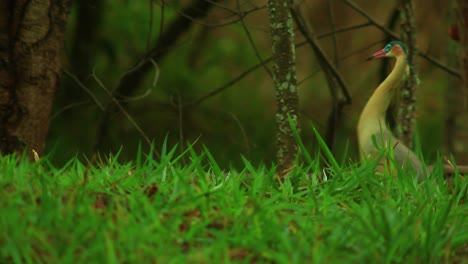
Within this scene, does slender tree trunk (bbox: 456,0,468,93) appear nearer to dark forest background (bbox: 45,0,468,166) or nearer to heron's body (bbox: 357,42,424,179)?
heron's body (bbox: 357,42,424,179)

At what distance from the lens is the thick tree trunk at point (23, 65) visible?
4.99 m

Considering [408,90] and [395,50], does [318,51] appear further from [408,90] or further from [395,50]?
[408,90]

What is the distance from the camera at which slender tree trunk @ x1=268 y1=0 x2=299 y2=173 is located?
4793 mm

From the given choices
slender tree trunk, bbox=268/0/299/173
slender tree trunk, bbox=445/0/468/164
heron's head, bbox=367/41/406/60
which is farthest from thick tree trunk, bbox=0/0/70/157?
slender tree trunk, bbox=445/0/468/164

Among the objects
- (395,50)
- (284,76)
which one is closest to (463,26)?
(284,76)

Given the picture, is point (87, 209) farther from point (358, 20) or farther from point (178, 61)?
point (358, 20)

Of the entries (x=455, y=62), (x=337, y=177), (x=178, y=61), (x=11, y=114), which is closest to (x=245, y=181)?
(x=337, y=177)

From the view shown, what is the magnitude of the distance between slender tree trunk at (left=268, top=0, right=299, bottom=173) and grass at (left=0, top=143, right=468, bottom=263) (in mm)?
821

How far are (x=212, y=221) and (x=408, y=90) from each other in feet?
11.3

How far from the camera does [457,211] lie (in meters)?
3.82

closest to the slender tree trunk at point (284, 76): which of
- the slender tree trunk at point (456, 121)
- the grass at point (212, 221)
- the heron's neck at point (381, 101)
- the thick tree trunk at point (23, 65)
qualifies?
the heron's neck at point (381, 101)

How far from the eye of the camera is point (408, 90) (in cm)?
642

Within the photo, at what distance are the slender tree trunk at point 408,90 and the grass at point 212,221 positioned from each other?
242cm

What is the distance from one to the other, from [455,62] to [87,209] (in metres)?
5.69
